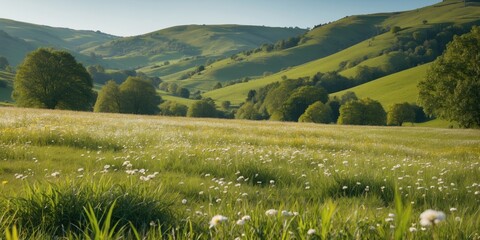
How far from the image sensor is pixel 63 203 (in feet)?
12.4

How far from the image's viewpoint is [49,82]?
189 feet

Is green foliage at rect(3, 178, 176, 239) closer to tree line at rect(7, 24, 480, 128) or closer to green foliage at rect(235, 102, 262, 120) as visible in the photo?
tree line at rect(7, 24, 480, 128)

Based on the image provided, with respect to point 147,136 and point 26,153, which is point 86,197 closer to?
point 26,153

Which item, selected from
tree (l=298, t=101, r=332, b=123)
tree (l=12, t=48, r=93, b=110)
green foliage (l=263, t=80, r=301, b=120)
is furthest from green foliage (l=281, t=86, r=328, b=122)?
tree (l=12, t=48, r=93, b=110)

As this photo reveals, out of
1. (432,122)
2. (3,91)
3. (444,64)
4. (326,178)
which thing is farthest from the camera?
(3,91)

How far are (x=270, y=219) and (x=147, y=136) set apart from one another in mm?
11874

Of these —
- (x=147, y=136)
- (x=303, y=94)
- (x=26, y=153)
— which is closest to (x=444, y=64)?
(x=147, y=136)

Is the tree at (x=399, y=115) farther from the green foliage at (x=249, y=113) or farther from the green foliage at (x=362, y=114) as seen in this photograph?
the green foliage at (x=249, y=113)

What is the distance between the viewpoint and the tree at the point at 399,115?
313 ft

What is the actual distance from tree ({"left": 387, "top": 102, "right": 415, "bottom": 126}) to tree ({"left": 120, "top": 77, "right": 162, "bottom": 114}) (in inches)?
2451

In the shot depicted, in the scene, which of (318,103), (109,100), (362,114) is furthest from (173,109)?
(362,114)

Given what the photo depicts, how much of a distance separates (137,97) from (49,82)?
2527cm

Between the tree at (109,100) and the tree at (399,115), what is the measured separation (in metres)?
70.2

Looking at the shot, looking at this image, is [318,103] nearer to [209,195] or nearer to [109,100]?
[109,100]
